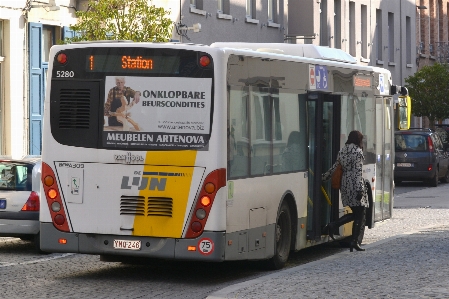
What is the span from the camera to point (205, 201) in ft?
41.0

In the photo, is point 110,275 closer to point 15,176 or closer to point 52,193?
point 52,193

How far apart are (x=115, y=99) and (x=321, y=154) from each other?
3.68 meters

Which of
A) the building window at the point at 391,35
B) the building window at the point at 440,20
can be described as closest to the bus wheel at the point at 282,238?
the building window at the point at 391,35

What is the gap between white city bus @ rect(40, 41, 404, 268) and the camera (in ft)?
41.2

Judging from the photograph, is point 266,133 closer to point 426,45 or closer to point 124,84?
point 124,84

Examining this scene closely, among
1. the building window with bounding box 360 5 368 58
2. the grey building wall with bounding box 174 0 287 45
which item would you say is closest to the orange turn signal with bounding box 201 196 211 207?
the grey building wall with bounding box 174 0 287 45

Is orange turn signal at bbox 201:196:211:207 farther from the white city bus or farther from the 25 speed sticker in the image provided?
the 25 speed sticker

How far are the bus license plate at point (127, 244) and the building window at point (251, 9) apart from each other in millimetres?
26906

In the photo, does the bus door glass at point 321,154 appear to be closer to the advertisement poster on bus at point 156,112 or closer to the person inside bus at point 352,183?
the person inside bus at point 352,183

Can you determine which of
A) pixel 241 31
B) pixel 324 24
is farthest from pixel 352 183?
pixel 324 24

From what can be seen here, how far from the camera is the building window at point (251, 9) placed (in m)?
39.2

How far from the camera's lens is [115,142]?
12859 millimetres

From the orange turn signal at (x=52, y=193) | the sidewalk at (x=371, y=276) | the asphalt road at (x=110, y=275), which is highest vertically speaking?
the orange turn signal at (x=52, y=193)

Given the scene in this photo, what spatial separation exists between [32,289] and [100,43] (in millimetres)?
2784
